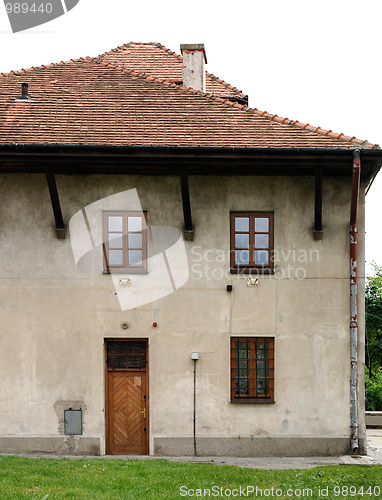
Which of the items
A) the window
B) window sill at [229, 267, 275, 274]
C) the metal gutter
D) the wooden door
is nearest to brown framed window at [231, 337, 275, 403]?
window sill at [229, 267, 275, 274]

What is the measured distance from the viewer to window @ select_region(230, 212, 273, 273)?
1265 cm

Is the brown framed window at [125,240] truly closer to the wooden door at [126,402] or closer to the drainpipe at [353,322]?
the wooden door at [126,402]

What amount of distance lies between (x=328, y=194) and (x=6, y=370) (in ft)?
25.8

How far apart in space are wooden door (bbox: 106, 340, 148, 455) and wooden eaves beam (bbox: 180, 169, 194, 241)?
271cm

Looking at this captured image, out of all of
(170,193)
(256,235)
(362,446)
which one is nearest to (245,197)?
(256,235)

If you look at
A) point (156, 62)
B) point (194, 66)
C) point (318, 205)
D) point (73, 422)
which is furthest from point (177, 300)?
point (156, 62)

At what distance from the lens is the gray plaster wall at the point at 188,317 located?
12.3m

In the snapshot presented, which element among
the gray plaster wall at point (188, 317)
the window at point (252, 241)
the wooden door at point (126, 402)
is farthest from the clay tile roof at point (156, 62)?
the wooden door at point (126, 402)

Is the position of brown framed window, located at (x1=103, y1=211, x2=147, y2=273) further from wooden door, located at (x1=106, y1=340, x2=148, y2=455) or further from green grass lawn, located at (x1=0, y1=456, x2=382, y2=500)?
green grass lawn, located at (x1=0, y1=456, x2=382, y2=500)

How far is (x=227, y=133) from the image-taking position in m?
12.5

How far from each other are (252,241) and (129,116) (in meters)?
3.96

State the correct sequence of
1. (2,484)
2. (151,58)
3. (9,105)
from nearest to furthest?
(2,484)
(9,105)
(151,58)

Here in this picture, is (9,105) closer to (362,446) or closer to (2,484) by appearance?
(2,484)

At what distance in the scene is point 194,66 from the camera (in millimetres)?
14922
